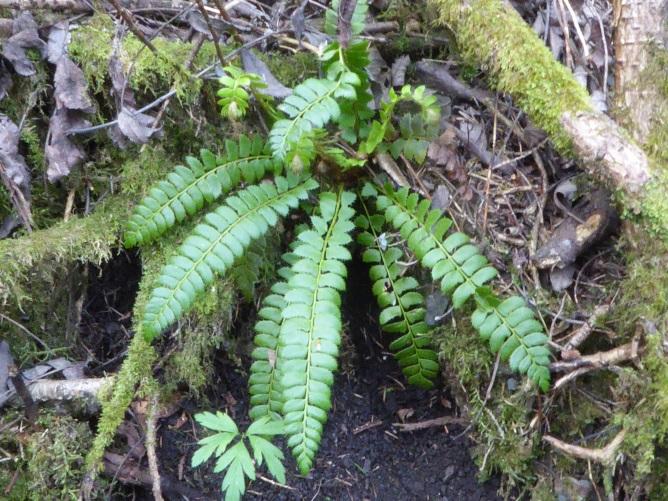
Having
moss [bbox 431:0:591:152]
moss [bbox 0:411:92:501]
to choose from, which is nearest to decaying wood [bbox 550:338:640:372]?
moss [bbox 431:0:591:152]

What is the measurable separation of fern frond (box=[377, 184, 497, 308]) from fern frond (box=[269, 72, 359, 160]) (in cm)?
48

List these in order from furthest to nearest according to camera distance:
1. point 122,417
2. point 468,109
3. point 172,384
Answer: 1. point 468,109
2. point 172,384
3. point 122,417

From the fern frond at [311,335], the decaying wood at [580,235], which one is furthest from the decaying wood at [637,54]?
the fern frond at [311,335]

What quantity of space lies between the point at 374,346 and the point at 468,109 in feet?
4.08

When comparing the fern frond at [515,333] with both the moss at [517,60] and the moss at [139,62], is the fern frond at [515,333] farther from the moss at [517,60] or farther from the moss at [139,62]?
the moss at [139,62]

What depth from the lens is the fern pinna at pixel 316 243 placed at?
243cm

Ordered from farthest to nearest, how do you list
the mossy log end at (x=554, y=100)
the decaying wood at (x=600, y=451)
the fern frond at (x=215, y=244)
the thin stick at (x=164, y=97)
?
the thin stick at (x=164, y=97), the fern frond at (x=215, y=244), the mossy log end at (x=554, y=100), the decaying wood at (x=600, y=451)

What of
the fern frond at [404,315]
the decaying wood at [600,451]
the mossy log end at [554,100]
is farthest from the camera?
the fern frond at [404,315]

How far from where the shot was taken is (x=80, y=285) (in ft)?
9.79

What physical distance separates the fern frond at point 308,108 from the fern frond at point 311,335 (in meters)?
0.37

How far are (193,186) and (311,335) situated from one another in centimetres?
86

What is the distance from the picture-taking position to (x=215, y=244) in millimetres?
2605

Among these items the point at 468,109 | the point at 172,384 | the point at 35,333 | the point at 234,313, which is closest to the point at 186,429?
the point at 172,384

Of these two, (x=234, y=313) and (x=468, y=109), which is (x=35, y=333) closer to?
(x=234, y=313)
